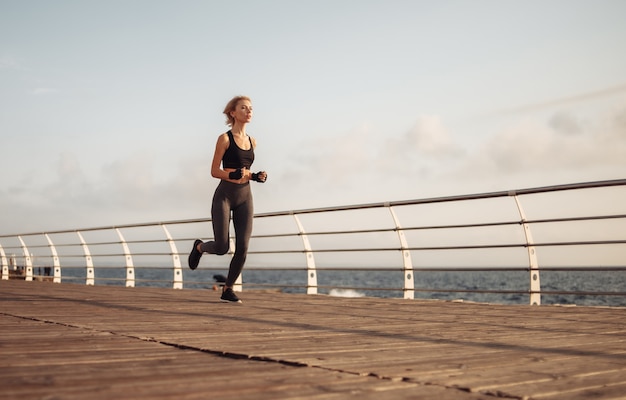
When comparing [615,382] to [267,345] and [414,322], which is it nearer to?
[267,345]

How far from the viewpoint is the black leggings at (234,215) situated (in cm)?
627

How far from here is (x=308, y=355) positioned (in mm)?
3051

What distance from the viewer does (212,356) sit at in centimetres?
302

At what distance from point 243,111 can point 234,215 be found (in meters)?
0.98

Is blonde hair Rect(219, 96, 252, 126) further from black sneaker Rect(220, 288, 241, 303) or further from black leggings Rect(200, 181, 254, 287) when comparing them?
black sneaker Rect(220, 288, 241, 303)

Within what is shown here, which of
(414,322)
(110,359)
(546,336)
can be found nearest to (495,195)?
(414,322)

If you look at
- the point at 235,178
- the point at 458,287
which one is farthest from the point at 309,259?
the point at 458,287

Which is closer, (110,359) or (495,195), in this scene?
(110,359)

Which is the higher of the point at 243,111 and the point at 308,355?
the point at 243,111

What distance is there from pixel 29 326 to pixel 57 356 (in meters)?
1.52

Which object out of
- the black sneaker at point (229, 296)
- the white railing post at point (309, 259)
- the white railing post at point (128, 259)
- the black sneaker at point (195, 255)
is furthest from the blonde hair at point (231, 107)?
the white railing post at point (128, 259)

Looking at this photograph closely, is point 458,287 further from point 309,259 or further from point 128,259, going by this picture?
point 309,259

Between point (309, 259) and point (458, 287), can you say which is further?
point (458, 287)

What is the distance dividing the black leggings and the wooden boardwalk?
3.10 ft
